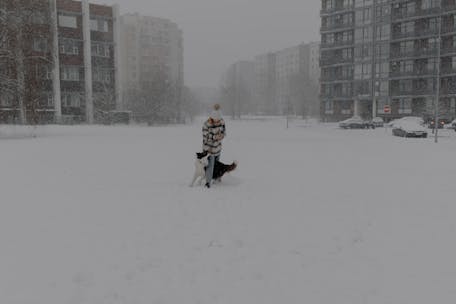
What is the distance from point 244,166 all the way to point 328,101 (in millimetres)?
57300

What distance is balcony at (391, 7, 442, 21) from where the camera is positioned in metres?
54.3

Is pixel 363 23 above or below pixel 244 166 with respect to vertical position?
above

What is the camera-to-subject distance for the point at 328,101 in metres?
67.6

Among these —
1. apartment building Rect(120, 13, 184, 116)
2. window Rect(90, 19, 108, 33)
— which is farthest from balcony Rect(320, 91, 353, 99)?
apartment building Rect(120, 13, 184, 116)

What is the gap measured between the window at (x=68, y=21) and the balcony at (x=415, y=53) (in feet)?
143

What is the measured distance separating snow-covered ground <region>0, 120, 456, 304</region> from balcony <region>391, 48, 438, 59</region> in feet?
167

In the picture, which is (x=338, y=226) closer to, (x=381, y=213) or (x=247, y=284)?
(x=381, y=213)

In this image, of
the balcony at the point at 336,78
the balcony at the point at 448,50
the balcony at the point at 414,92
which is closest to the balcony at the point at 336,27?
the balcony at the point at 336,78

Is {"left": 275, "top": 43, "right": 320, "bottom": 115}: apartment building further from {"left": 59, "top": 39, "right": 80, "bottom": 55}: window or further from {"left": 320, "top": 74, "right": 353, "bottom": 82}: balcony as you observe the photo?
{"left": 59, "top": 39, "right": 80, "bottom": 55}: window

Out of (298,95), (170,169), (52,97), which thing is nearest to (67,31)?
(52,97)

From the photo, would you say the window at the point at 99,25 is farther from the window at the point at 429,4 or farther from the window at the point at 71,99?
the window at the point at 429,4

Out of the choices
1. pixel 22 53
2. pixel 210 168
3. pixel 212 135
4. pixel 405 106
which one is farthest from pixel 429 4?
pixel 210 168

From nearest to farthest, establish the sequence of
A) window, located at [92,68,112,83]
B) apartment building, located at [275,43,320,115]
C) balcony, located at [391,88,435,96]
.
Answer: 1. window, located at [92,68,112,83]
2. balcony, located at [391,88,435,96]
3. apartment building, located at [275,43,320,115]

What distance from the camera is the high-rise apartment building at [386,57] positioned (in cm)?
5444
